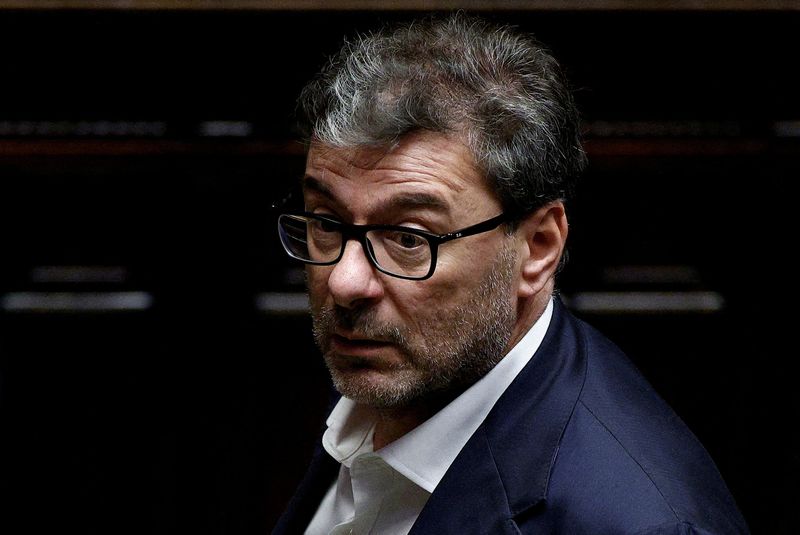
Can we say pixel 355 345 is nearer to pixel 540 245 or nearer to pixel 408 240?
pixel 408 240

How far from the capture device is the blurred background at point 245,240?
2338 mm

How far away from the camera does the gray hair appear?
4.50 feet

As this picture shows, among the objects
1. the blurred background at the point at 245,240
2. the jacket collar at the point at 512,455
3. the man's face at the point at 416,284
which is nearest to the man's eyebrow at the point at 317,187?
the man's face at the point at 416,284

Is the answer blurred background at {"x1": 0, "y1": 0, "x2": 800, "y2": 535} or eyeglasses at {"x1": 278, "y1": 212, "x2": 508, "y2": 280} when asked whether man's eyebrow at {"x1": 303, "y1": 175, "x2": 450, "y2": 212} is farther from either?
blurred background at {"x1": 0, "y1": 0, "x2": 800, "y2": 535}

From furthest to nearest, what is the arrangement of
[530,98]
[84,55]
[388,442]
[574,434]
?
[84,55], [388,442], [530,98], [574,434]

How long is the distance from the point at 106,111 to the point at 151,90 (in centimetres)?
13

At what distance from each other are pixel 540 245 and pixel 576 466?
378mm

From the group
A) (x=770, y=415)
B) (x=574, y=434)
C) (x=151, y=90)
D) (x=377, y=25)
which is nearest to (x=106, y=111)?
(x=151, y=90)

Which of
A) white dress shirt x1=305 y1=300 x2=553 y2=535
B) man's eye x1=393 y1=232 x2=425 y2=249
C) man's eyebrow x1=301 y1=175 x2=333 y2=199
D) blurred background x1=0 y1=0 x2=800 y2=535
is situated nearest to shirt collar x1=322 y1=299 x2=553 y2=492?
white dress shirt x1=305 y1=300 x2=553 y2=535

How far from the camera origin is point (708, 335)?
2.50 meters

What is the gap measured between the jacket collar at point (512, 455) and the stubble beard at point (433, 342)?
0.28 ft

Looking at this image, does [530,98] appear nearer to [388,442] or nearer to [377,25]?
[388,442]

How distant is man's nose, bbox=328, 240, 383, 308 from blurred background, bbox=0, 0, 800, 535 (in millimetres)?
1035

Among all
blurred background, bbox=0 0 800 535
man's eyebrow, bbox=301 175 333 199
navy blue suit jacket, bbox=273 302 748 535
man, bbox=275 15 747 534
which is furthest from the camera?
blurred background, bbox=0 0 800 535
